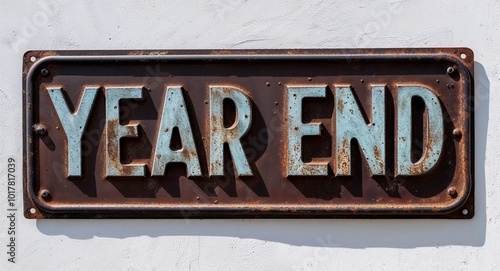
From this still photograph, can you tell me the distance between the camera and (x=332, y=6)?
1843 millimetres

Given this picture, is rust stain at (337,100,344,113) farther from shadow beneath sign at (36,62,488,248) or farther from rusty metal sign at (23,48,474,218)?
shadow beneath sign at (36,62,488,248)

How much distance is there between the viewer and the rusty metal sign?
5.96 feet

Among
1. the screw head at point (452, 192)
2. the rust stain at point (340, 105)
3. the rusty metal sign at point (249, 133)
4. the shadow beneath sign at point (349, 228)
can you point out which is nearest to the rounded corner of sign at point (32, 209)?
the rusty metal sign at point (249, 133)

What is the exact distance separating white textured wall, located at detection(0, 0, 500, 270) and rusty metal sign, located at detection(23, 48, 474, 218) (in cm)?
4

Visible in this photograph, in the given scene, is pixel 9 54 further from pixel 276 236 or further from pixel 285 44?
pixel 276 236

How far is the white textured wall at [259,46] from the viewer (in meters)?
1.82

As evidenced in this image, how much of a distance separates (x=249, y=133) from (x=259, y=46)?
254mm

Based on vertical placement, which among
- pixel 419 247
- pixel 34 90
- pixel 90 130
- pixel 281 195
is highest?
pixel 34 90

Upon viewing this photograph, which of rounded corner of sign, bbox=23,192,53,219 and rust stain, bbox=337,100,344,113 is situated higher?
rust stain, bbox=337,100,344,113

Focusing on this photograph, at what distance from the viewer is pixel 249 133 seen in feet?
6.05

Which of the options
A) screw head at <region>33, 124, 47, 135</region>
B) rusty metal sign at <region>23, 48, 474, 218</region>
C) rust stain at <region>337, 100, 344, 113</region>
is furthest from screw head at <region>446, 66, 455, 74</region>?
screw head at <region>33, 124, 47, 135</region>

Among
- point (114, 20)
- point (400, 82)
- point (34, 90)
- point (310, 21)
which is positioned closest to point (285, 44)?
point (310, 21)

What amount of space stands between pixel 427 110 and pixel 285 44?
445 mm

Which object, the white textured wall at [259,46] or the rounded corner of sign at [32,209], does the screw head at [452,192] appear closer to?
the white textured wall at [259,46]
